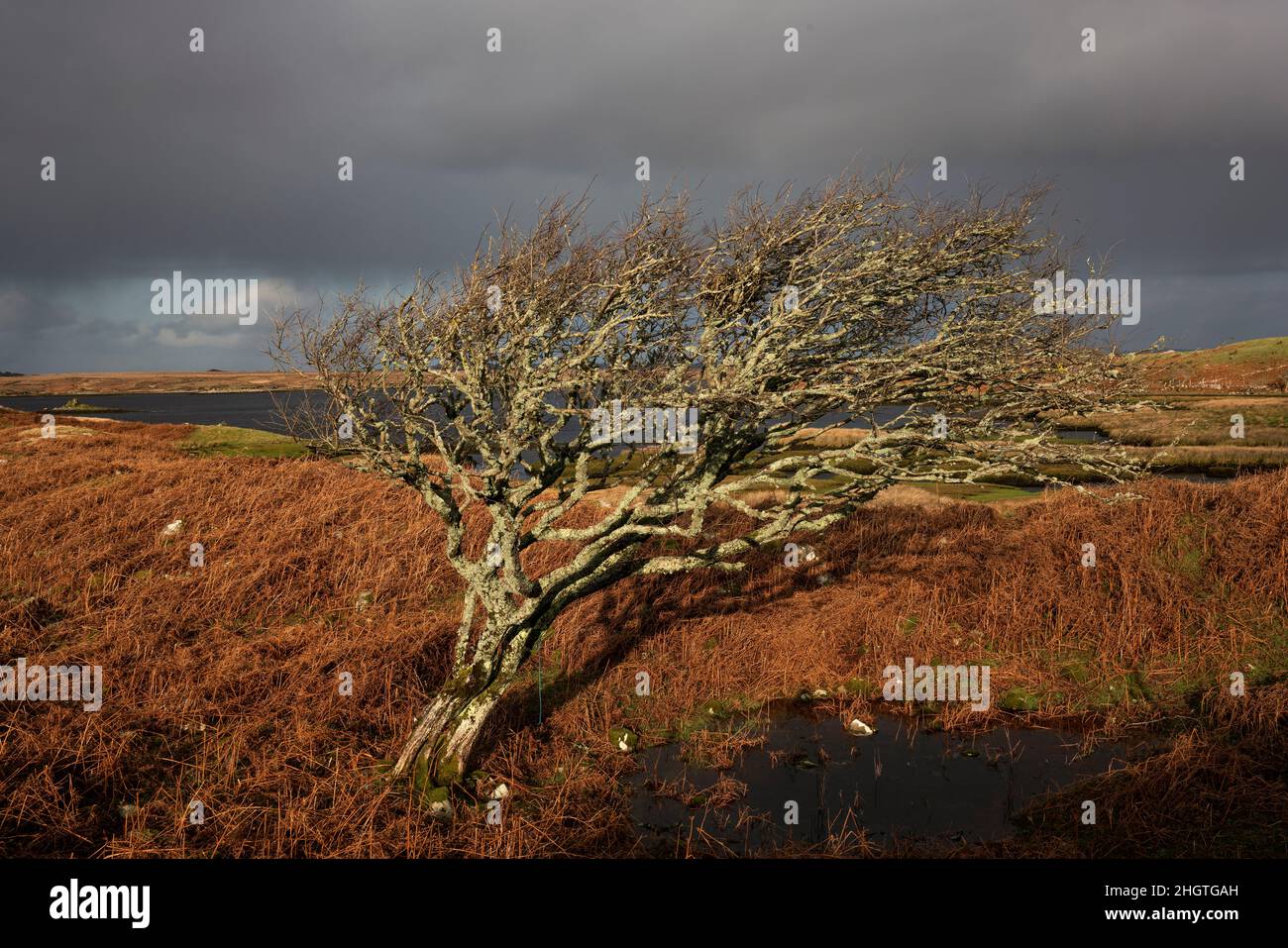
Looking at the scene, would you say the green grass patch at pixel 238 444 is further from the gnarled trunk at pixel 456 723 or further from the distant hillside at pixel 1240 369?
the distant hillside at pixel 1240 369

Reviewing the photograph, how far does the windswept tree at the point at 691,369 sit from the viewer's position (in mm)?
9625

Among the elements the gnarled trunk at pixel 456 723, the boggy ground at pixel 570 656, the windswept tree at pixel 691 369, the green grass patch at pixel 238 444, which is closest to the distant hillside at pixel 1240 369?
the boggy ground at pixel 570 656

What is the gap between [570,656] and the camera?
16219 millimetres

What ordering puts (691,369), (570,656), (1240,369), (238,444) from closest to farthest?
(691,369)
(570,656)
(238,444)
(1240,369)

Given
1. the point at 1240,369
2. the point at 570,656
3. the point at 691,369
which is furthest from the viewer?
the point at 1240,369

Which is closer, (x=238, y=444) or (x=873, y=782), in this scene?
(x=873, y=782)

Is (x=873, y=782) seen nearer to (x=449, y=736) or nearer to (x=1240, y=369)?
(x=449, y=736)

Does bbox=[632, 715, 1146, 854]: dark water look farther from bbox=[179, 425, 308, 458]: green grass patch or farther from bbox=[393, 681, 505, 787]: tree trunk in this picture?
bbox=[179, 425, 308, 458]: green grass patch

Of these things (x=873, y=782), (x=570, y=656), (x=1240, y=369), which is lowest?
(x=873, y=782)

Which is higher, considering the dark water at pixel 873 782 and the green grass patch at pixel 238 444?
the green grass patch at pixel 238 444

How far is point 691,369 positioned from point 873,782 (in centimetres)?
698

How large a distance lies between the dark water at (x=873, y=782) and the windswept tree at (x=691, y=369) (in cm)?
334

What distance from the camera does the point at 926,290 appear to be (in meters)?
10.3

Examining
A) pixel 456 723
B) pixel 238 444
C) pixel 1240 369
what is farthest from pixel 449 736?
pixel 1240 369
